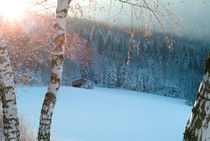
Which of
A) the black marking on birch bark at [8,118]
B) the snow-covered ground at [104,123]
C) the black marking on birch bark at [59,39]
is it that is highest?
the black marking on birch bark at [59,39]

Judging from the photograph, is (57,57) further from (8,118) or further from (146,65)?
(146,65)

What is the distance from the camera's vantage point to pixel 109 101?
546 inches

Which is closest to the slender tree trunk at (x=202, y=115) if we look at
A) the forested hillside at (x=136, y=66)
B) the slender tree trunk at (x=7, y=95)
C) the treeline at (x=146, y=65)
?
the slender tree trunk at (x=7, y=95)

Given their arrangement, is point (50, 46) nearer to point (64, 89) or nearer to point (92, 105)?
point (92, 105)

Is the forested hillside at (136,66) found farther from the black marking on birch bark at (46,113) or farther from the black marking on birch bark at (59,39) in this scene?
the black marking on birch bark at (46,113)

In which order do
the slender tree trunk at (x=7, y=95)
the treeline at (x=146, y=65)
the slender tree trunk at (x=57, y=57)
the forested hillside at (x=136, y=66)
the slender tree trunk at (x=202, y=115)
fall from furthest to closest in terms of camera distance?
the treeline at (x=146, y=65)
the forested hillside at (x=136, y=66)
the slender tree trunk at (x=57, y=57)
the slender tree trunk at (x=7, y=95)
the slender tree trunk at (x=202, y=115)

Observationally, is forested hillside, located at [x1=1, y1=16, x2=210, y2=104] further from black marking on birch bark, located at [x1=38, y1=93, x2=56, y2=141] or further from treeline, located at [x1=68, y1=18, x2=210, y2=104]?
black marking on birch bark, located at [x1=38, y1=93, x2=56, y2=141]

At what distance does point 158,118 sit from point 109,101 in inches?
158

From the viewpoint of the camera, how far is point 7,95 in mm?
2555

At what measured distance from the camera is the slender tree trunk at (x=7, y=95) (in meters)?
2.52

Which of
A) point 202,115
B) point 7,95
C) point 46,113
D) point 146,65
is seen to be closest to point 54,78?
point 46,113

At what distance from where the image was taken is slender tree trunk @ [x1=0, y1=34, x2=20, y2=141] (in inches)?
99.1

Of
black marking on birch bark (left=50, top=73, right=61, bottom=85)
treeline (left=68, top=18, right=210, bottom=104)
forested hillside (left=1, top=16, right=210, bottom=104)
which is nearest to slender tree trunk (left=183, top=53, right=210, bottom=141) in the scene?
black marking on birch bark (left=50, top=73, right=61, bottom=85)

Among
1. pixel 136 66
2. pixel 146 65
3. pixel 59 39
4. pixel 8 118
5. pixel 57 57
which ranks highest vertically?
pixel 59 39
